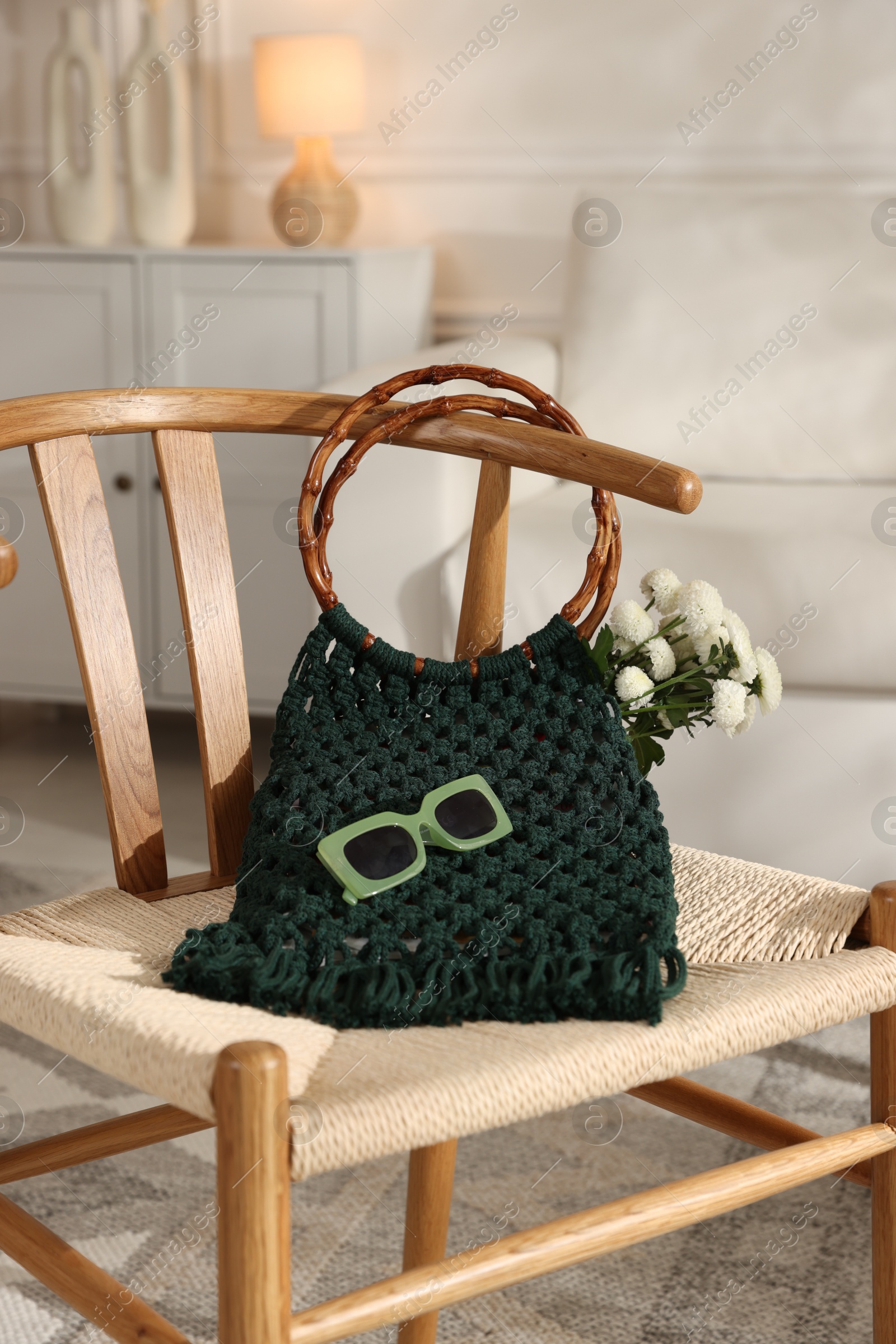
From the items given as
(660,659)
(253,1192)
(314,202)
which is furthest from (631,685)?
(314,202)

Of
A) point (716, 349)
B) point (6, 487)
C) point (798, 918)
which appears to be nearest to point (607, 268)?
point (716, 349)

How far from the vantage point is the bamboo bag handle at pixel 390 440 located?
768 millimetres

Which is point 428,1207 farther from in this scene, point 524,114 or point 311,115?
point 524,114

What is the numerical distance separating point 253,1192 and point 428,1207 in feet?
1.36

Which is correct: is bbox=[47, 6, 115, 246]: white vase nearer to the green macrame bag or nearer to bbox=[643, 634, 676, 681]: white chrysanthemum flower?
the green macrame bag

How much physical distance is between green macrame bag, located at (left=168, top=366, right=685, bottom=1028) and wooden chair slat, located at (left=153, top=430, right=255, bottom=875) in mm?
75

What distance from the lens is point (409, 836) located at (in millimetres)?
667

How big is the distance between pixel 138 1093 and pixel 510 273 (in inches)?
65.6

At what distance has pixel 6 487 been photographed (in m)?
2.15

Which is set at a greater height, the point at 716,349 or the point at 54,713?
the point at 716,349

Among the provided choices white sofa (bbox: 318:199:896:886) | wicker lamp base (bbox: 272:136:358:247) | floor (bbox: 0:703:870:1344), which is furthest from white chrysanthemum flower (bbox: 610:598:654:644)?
wicker lamp base (bbox: 272:136:358:247)

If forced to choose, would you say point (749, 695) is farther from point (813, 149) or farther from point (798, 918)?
point (813, 149)

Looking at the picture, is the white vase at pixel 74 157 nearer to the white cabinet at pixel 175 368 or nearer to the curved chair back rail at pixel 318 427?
the white cabinet at pixel 175 368

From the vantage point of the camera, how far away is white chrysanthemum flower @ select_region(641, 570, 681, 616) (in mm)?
821
